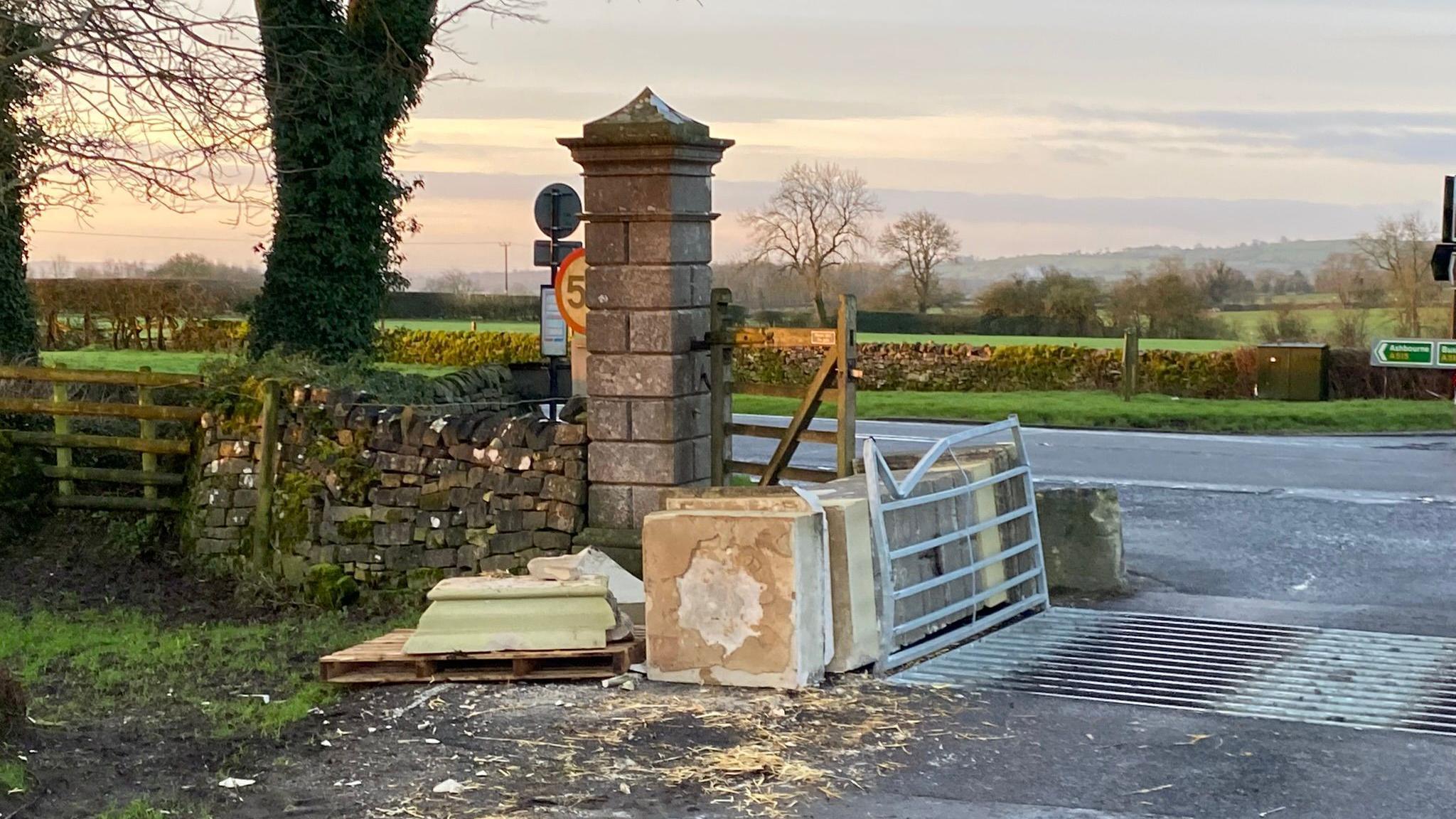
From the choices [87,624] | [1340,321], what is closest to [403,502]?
[87,624]

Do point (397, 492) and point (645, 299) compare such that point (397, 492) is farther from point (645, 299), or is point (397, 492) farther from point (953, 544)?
point (953, 544)

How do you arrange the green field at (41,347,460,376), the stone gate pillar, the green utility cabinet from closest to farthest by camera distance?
the stone gate pillar → the green field at (41,347,460,376) → the green utility cabinet

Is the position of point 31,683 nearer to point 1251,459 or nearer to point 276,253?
point 276,253

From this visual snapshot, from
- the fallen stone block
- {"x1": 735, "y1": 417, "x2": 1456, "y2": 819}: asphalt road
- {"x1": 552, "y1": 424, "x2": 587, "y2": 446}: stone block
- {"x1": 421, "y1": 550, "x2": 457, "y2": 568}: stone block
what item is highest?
{"x1": 552, "y1": 424, "x2": 587, "y2": 446}: stone block

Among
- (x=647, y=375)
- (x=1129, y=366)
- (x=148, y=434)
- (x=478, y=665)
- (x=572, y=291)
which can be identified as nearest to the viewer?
(x=478, y=665)

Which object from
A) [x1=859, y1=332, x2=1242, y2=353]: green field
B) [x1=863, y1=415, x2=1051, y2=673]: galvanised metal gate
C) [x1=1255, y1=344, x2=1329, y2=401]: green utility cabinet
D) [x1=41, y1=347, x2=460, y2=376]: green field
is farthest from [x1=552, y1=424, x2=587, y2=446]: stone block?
[x1=859, y1=332, x2=1242, y2=353]: green field

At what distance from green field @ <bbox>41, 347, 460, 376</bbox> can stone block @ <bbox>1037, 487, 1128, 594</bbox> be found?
10006 mm

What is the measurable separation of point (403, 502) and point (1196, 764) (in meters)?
6.77

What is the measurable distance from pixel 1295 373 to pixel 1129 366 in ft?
10.5

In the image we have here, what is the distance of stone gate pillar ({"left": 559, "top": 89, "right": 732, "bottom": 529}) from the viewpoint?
10.3 m

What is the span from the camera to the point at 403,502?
38.0 feet

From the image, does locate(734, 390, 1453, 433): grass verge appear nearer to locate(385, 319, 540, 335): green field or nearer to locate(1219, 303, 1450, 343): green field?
locate(1219, 303, 1450, 343): green field

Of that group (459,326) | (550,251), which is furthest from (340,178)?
(459,326)

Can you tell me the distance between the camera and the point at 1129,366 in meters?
28.0
